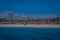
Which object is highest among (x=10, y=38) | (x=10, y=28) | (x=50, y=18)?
(x=50, y=18)

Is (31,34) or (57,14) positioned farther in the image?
(31,34)

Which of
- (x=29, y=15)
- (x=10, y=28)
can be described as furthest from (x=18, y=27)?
(x=29, y=15)

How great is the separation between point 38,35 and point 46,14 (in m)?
0.39

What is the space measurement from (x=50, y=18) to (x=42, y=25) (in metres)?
0.18

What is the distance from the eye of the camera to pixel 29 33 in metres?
2.35

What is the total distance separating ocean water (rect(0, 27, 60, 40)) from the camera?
2.28m

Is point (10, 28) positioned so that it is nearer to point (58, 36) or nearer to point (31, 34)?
point (31, 34)

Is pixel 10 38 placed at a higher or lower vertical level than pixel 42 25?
lower

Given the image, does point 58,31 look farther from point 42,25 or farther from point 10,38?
point 10,38

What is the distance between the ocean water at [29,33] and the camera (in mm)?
2275

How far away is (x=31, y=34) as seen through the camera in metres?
2.34

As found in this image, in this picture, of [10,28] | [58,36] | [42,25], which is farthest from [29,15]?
[58,36]

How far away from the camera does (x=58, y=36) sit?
2.28 metres

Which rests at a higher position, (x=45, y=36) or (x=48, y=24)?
(x=48, y=24)
